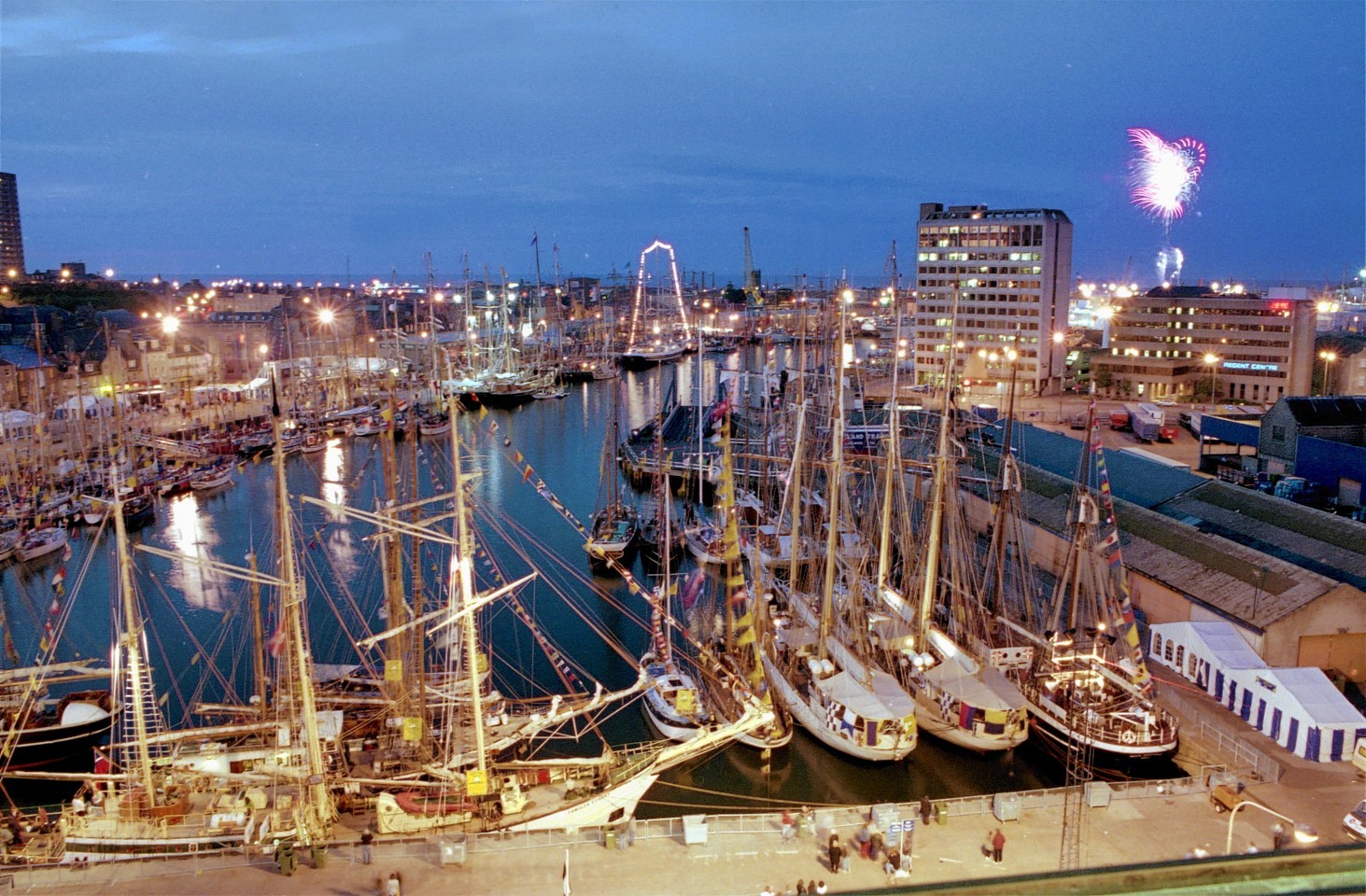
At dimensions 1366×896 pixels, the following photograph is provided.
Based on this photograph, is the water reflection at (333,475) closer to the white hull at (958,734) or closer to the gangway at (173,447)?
the gangway at (173,447)

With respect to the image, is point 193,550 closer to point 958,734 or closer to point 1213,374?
point 958,734

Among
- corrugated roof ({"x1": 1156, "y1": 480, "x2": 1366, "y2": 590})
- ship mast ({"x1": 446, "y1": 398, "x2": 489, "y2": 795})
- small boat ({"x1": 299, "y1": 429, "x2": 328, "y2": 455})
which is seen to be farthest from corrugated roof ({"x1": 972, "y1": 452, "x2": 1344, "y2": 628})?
small boat ({"x1": 299, "y1": 429, "x2": 328, "y2": 455})

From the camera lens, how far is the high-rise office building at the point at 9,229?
2552 inches

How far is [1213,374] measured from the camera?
28516 millimetres

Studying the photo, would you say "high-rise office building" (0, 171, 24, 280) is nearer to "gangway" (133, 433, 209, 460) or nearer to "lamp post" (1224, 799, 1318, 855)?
"gangway" (133, 433, 209, 460)

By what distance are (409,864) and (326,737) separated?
2202mm

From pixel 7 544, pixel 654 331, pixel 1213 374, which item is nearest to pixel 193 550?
pixel 7 544

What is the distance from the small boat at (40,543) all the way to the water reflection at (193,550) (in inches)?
66.6

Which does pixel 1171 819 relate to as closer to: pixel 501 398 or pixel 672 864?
pixel 672 864

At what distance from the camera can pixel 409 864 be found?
6.83 metres

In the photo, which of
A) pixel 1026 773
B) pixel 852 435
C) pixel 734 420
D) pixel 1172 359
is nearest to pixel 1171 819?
pixel 1026 773

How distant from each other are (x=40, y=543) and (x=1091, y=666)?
53.0 feet

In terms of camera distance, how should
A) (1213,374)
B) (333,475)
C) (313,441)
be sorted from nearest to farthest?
(333,475) → (313,441) → (1213,374)

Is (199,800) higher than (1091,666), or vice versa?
(1091,666)
